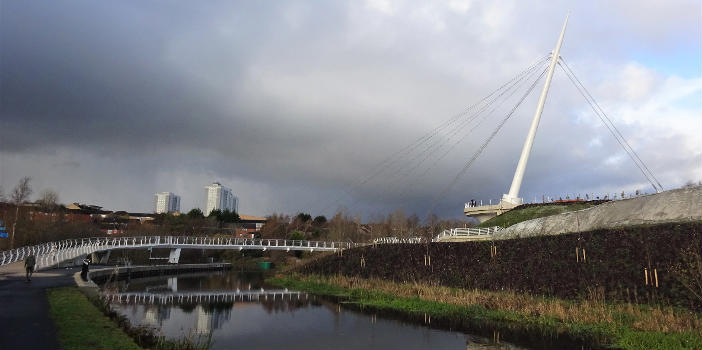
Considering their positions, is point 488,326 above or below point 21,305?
below

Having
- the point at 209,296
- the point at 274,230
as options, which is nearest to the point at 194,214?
the point at 274,230

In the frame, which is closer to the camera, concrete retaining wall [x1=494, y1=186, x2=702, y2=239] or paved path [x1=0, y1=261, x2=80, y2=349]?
paved path [x1=0, y1=261, x2=80, y2=349]

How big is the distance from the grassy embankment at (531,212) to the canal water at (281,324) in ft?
64.4

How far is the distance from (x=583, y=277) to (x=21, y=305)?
2224 centimetres

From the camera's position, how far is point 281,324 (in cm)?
1862

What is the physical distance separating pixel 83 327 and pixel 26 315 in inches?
102

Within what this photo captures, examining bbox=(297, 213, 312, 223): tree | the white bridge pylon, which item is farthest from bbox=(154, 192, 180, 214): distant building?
the white bridge pylon

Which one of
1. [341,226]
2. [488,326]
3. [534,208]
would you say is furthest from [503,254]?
[341,226]

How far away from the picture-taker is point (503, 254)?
85.5 ft

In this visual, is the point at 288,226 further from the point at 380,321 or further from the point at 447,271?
the point at 380,321

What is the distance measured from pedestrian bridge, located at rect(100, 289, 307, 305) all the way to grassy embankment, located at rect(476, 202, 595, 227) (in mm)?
19362

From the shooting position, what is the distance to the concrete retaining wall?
19.7 meters

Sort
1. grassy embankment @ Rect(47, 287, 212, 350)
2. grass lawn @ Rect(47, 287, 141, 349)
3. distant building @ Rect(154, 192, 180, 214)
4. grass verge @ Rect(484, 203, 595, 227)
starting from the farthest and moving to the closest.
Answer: distant building @ Rect(154, 192, 180, 214)
grass verge @ Rect(484, 203, 595, 227)
grassy embankment @ Rect(47, 287, 212, 350)
grass lawn @ Rect(47, 287, 141, 349)

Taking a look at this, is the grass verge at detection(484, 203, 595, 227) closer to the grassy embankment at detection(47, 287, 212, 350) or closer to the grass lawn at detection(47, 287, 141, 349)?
the grassy embankment at detection(47, 287, 212, 350)
